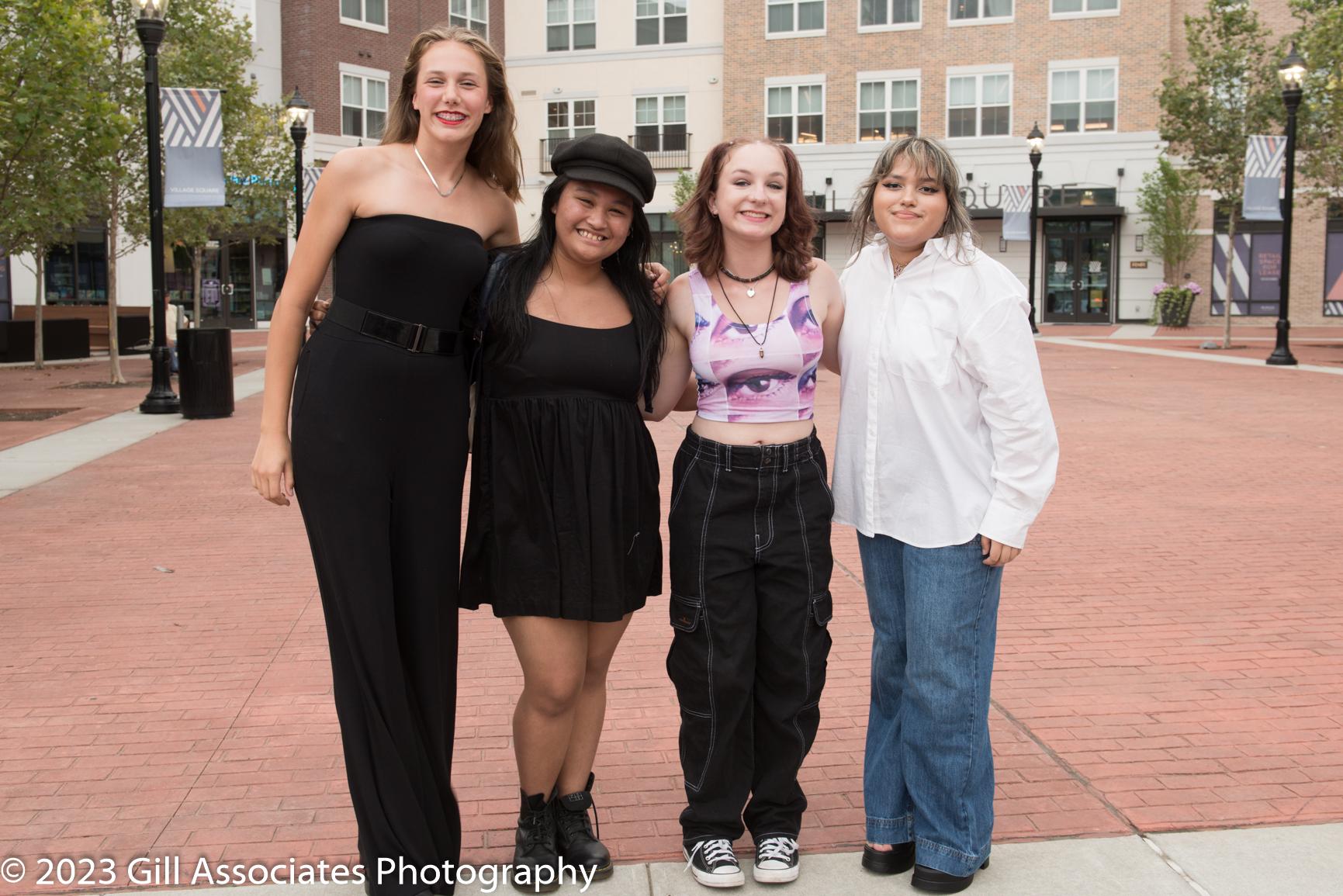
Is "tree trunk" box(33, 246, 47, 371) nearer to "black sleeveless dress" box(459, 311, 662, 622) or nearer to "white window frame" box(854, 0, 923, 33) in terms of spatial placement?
"black sleeveless dress" box(459, 311, 662, 622)

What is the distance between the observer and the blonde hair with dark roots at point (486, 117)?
3127mm

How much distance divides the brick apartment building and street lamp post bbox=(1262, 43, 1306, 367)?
17.1 metres

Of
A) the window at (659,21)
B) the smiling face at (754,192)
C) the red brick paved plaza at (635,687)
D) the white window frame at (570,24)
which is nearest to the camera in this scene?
the smiling face at (754,192)

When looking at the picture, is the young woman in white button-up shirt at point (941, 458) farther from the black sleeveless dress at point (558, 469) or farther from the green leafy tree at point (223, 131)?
the green leafy tree at point (223, 131)

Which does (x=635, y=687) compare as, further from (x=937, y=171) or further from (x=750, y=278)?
(x=937, y=171)

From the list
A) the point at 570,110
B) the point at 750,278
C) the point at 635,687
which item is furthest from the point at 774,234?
the point at 570,110

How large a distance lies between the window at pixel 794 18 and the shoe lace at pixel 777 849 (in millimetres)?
38467

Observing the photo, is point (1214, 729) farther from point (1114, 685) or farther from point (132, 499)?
point (132, 499)

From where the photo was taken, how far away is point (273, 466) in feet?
9.86

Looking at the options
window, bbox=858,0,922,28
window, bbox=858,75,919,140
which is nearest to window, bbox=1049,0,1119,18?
window, bbox=858,0,922,28

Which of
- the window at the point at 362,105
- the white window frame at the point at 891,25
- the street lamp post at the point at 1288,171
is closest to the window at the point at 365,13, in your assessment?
the window at the point at 362,105

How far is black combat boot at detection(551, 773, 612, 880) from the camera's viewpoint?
328 centimetres

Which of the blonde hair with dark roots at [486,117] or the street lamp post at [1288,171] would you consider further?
the street lamp post at [1288,171]

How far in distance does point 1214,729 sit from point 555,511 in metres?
2.64
